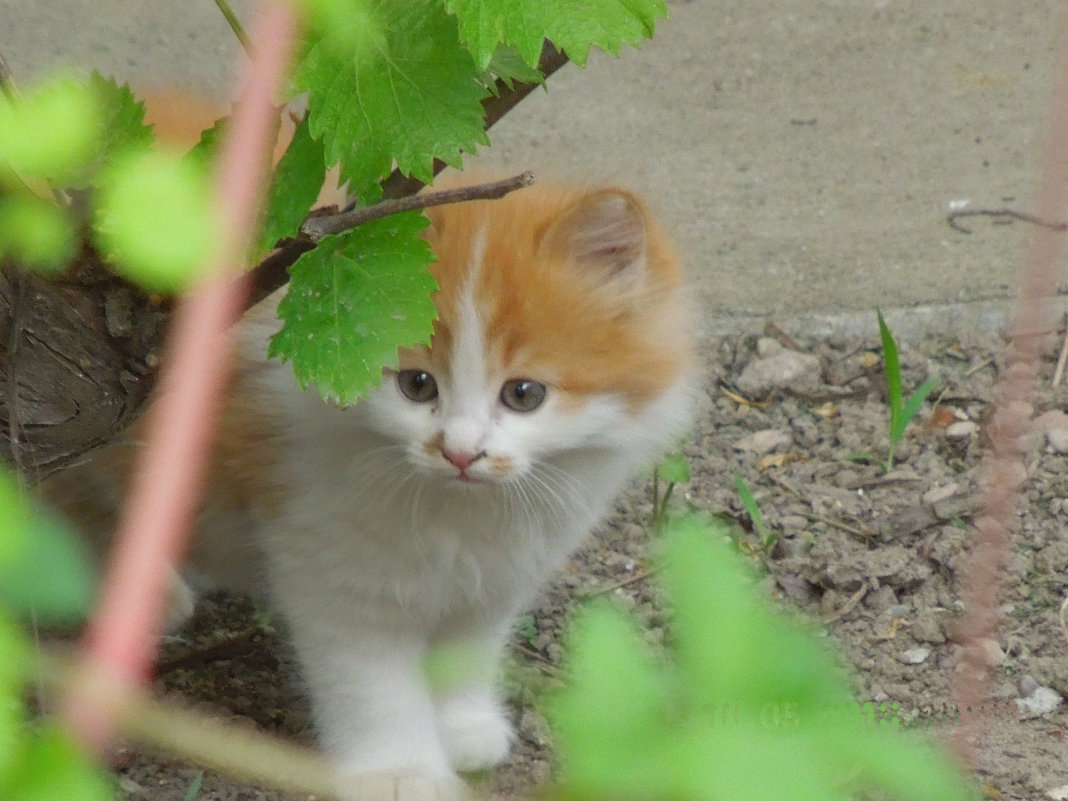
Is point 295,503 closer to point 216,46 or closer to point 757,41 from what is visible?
point 216,46

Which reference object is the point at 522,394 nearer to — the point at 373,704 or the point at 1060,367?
the point at 373,704

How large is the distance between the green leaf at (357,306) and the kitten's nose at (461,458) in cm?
51

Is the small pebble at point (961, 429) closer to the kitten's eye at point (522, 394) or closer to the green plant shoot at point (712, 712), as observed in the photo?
the kitten's eye at point (522, 394)

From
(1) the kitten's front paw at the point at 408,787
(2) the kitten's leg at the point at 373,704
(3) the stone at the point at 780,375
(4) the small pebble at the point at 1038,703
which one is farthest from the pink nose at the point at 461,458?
(3) the stone at the point at 780,375

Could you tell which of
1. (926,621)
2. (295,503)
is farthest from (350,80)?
(926,621)

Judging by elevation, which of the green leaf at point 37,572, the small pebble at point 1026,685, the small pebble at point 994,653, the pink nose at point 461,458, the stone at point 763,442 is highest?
the green leaf at point 37,572

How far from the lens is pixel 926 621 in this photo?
2.16 metres

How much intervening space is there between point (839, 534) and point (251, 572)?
1.11 metres

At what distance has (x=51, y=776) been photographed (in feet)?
1.33

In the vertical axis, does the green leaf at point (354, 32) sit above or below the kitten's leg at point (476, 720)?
above

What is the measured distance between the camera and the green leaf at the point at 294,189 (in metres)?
1.08

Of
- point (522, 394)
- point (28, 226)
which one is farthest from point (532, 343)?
point (28, 226)

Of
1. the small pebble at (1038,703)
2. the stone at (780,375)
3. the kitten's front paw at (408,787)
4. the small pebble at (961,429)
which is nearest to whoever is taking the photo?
the kitten's front paw at (408,787)

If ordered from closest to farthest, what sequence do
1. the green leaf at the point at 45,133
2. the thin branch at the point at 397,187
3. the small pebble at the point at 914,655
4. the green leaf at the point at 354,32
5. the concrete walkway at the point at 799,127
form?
the green leaf at the point at 45,133 < the green leaf at the point at 354,32 < the thin branch at the point at 397,187 < the small pebble at the point at 914,655 < the concrete walkway at the point at 799,127
